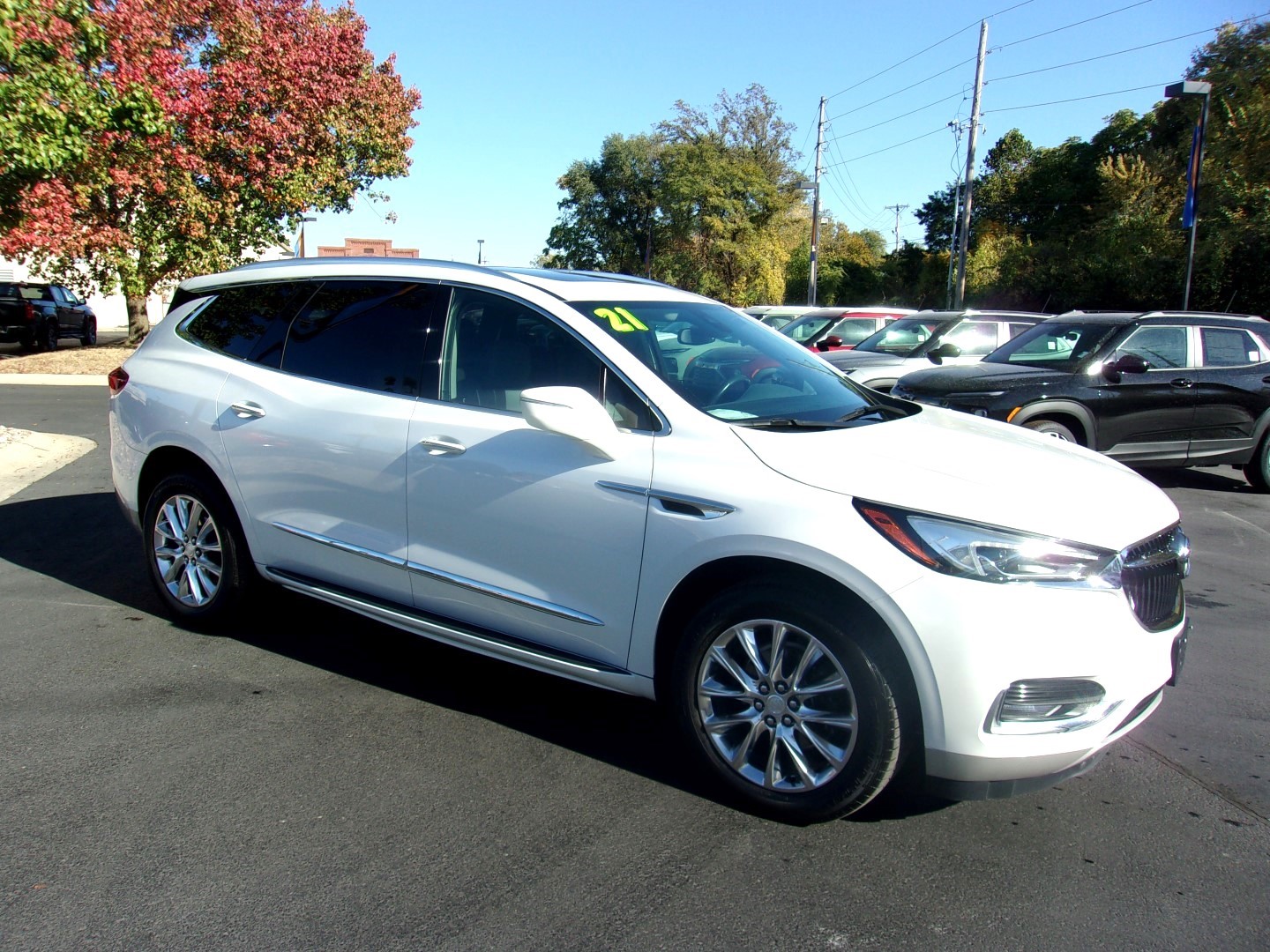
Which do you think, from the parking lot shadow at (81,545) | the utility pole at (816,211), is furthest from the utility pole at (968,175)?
the parking lot shadow at (81,545)

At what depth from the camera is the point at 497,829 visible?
3209 mm

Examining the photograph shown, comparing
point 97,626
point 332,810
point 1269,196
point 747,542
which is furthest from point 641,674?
point 1269,196

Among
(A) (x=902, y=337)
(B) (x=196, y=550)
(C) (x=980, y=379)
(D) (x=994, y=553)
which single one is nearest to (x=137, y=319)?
(A) (x=902, y=337)

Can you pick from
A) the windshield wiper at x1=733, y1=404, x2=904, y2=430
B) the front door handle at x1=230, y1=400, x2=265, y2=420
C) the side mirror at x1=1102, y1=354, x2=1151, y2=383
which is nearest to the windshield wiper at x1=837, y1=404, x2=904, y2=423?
the windshield wiper at x1=733, y1=404, x2=904, y2=430

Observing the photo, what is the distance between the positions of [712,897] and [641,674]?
2.85 feet

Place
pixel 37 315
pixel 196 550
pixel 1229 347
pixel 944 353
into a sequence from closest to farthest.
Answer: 1. pixel 196 550
2. pixel 1229 347
3. pixel 944 353
4. pixel 37 315

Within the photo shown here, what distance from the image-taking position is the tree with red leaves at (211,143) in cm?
1673

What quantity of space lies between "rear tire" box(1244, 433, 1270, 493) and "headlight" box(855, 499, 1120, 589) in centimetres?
791

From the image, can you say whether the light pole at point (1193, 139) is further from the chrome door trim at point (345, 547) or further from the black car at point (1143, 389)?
the chrome door trim at point (345, 547)

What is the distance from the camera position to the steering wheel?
3.74 meters

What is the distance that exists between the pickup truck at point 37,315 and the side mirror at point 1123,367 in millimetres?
22957

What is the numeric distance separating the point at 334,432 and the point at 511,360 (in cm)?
87

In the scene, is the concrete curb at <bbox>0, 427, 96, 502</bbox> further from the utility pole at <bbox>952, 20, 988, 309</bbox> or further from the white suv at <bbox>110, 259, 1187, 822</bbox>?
the utility pole at <bbox>952, 20, 988, 309</bbox>

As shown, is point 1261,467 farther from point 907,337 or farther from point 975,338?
point 907,337
